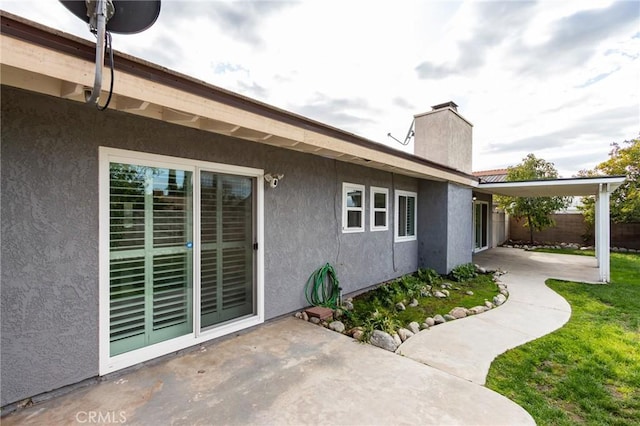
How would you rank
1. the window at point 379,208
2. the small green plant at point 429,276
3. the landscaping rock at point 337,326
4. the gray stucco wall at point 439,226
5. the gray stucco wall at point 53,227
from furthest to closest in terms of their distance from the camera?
the gray stucco wall at point 439,226, the small green plant at point 429,276, the window at point 379,208, the landscaping rock at point 337,326, the gray stucco wall at point 53,227

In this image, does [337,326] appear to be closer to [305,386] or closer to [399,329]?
[399,329]

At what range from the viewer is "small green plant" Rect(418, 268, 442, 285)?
7.99 m

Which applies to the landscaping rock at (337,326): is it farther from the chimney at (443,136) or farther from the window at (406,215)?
the chimney at (443,136)

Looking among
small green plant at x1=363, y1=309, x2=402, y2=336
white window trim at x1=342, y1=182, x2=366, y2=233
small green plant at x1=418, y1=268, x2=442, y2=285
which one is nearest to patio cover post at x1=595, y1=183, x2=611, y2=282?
small green plant at x1=418, y1=268, x2=442, y2=285

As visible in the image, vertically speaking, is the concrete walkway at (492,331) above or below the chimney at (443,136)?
below

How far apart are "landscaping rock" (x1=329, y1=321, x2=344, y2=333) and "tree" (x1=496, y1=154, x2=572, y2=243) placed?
50.3 ft

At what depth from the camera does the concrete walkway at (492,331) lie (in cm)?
376

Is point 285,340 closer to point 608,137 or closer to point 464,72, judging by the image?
point 464,72

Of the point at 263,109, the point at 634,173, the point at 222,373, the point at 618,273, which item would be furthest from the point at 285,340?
the point at 634,173

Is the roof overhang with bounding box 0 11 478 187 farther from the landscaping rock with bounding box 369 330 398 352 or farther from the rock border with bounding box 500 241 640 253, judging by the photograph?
the rock border with bounding box 500 241 640 253

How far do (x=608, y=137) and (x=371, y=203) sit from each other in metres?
18.4

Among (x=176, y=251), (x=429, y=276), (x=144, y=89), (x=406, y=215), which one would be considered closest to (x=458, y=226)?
(x=406, y=215)

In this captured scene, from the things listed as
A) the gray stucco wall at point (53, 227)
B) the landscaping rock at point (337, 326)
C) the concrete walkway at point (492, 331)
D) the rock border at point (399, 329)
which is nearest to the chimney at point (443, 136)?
the concrete walkway at point (492, 331)

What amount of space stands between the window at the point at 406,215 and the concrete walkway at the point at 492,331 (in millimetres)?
2921
